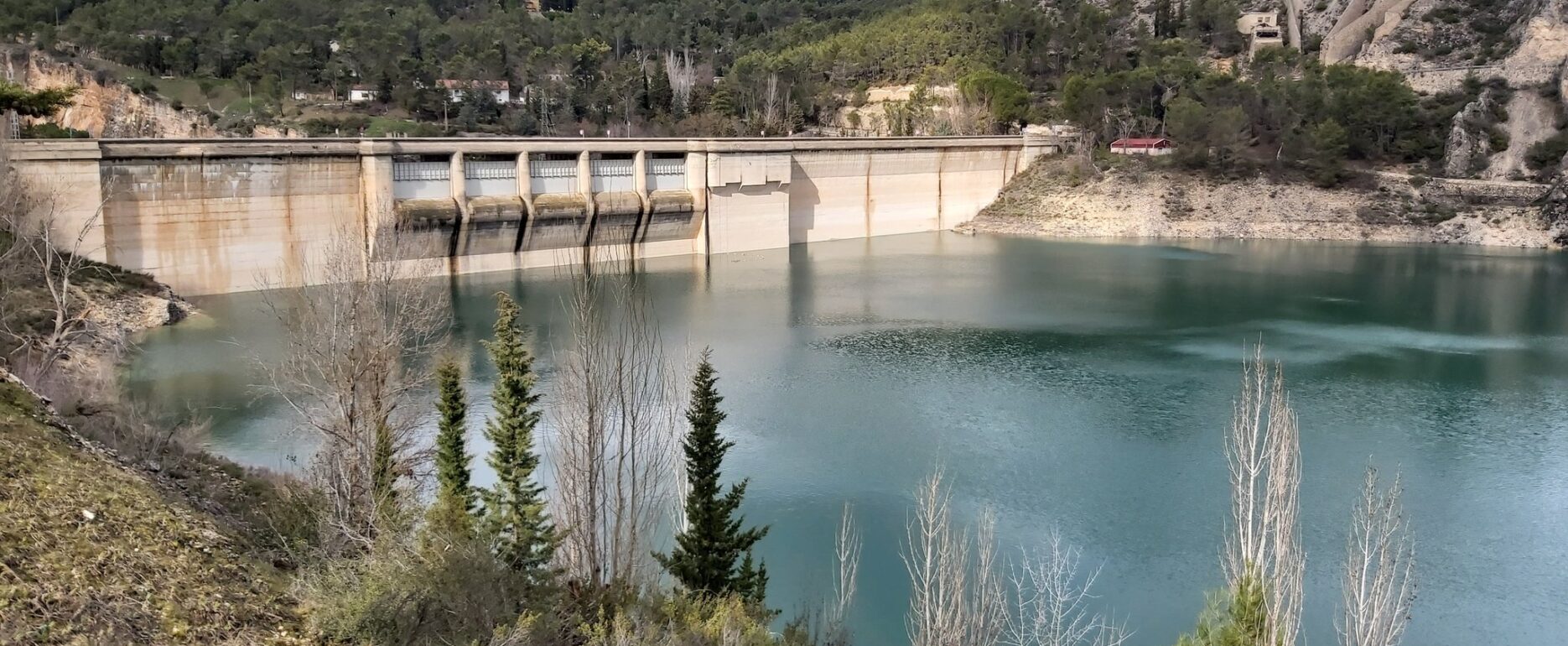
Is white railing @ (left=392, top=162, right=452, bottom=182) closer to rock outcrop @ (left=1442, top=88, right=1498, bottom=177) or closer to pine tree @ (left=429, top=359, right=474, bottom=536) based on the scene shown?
pine tree @ (left=429, top=359, right=474, bottom=536)

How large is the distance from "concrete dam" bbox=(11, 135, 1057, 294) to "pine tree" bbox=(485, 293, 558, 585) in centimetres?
406

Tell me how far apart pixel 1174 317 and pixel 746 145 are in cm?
1476

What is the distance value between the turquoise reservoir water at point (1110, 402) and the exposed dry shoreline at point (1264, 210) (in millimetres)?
5718

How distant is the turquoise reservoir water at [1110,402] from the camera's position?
12.8 metres

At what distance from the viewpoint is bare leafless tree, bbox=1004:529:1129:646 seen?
11.1m

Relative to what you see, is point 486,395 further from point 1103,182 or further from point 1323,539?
point 1103,182

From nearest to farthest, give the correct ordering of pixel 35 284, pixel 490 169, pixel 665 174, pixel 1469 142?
pixel 35 284
pixel 490 169
pixel 665 174
pixel 1469 142

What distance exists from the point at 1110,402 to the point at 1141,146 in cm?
3136

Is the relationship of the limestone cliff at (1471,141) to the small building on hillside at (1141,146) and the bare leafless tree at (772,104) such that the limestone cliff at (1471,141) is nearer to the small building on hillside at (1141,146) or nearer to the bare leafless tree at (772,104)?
the small building on hillside at (1141,146)

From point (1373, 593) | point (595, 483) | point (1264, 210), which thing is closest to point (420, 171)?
point (595, 483)

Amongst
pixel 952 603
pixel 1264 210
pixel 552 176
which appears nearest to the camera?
pixel 952 603

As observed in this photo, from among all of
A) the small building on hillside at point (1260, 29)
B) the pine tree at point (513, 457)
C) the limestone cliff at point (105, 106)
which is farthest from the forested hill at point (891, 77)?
the pine tree at point (513, 457)

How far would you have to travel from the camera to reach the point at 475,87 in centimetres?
5825

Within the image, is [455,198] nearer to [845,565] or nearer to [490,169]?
[490,169]
